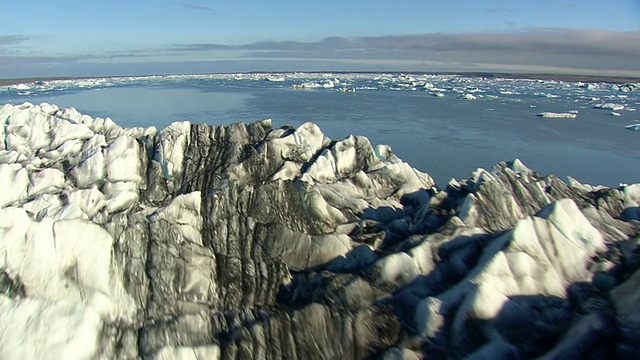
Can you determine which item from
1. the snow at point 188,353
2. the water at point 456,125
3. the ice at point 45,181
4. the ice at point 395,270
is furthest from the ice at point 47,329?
the water at point 456,125

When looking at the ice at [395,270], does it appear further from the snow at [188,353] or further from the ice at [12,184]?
the ice at [12,184]

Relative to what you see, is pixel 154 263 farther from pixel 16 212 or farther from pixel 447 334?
pixel 447 334

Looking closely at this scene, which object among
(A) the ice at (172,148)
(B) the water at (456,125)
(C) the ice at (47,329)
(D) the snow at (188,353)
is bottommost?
(B) the water at (456,125)

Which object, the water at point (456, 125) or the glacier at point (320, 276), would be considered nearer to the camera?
the glacier at point (320, 276)

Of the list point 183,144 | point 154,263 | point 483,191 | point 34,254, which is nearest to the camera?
point 34,254

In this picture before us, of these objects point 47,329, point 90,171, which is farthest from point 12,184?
point 47,329

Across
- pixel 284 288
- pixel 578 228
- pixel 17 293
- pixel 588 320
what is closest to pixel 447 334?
pixel 588 320

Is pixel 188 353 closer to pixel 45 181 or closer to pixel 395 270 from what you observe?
pixel 395 270

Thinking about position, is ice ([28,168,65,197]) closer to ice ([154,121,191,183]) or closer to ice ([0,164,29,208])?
ice ([0,164,29,208])
